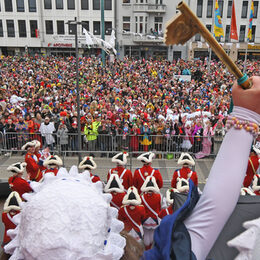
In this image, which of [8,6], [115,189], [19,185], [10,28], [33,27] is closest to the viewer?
[115,189]

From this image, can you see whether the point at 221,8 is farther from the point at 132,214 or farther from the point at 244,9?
the point at 132,214

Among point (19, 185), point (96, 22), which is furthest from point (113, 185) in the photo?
point (96, 22)

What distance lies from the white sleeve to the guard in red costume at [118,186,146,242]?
11.3 ft

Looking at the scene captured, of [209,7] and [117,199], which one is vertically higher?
[209,7]

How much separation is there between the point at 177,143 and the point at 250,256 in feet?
30.5

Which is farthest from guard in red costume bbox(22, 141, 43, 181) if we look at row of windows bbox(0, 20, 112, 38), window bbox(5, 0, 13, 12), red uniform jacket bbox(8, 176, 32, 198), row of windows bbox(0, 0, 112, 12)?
window bbox(5, 0, 13, 12)

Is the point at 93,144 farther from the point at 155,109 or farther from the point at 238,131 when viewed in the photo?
the point at 238,131

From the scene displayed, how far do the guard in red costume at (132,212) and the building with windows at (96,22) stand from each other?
130 feet

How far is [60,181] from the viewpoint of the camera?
1604 mm

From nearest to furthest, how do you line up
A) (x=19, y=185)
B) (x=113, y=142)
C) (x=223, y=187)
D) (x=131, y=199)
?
(x=223, y=187) → (x=131, y=199) → (x=19, y=185) → (x=113, y=142)

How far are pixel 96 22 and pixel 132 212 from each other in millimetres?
42673

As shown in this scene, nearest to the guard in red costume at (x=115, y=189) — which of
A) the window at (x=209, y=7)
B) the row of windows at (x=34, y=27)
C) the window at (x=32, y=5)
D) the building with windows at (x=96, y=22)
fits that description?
the building with windows at (x=96, y=22)

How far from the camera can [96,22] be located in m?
43.4

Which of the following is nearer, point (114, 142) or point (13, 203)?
point (13, 203)
